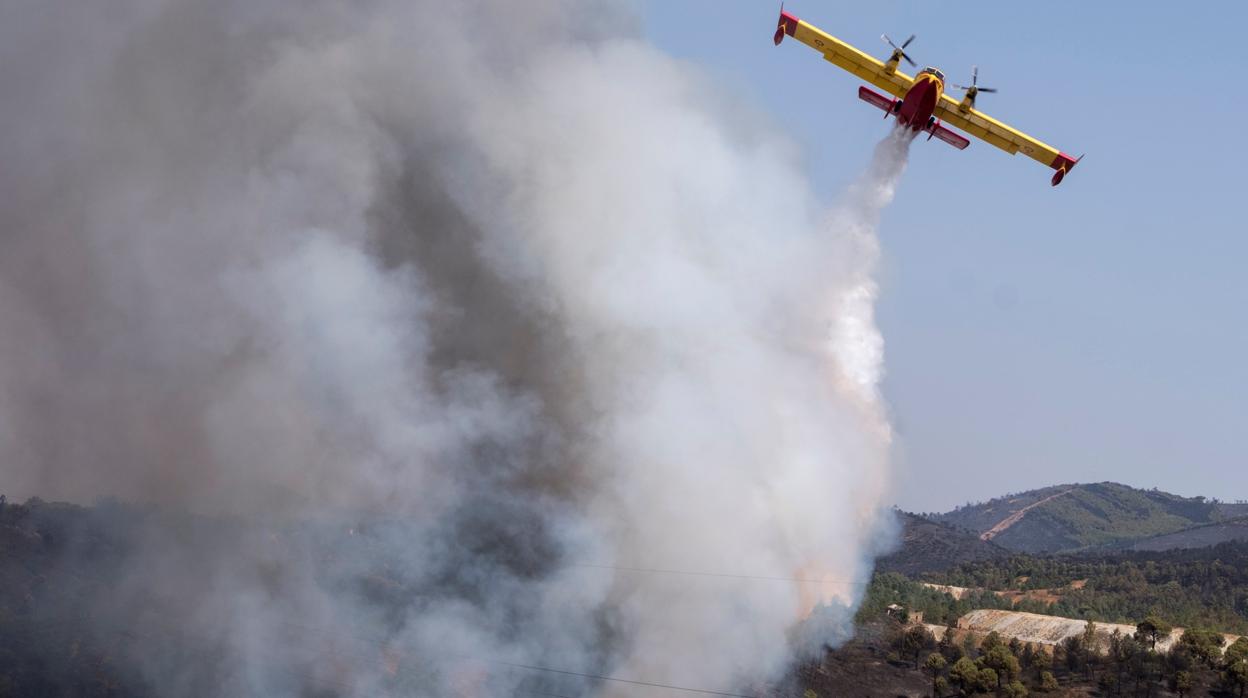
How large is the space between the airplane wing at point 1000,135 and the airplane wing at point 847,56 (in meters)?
2.48

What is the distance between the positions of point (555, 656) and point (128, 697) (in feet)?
61.8

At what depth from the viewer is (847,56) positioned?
52.4 metres

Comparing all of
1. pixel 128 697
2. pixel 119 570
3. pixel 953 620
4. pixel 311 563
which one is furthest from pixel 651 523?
pixel 953 620

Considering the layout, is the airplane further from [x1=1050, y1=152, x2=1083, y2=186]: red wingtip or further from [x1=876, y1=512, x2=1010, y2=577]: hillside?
[x1=876, y1=512, x2=1010, y2=577]: hillside

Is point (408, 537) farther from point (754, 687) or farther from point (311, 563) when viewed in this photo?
point (754, 687)

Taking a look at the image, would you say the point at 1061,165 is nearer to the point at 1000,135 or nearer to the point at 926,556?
the point at 1000,135

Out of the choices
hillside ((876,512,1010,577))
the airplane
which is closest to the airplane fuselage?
the airplane

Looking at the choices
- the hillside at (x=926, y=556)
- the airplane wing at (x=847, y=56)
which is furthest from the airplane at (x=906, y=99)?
the hillside at (x=926, y=556)

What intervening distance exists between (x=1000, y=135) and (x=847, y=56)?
30.5 ft

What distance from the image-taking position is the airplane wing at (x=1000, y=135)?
5219 centimetres

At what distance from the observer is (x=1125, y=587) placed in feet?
362

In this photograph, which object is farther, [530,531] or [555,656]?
[530,531]

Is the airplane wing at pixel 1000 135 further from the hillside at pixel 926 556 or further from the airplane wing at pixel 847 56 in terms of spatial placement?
the hillside at pixel 926 556

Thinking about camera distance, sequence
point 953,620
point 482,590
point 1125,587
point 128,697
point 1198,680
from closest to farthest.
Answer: point 128,697 → point 482,590 → point 1198,680 → point 953,620 → point 1125,587
